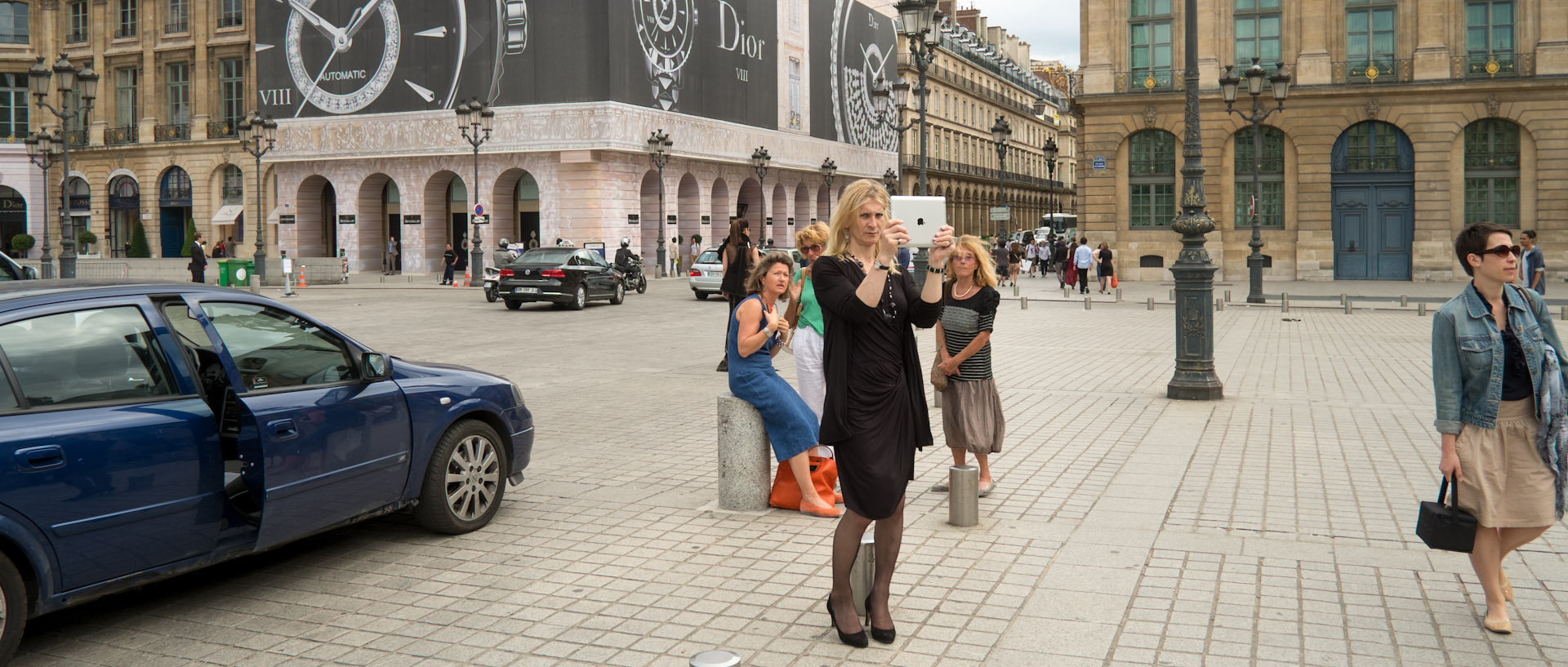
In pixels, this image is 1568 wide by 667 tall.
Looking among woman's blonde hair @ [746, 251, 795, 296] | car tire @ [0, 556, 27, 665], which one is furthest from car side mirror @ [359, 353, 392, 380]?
woman's blonde hair @ [746, 251, 795, 296]

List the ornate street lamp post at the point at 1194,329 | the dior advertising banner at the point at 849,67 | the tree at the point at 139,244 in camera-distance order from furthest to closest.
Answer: the dior advertising banner at the point at 849,67 < the tree at the point at 139,244 < the ornate street lamp post at the point at 1194,329

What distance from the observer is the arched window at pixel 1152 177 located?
1610 inches

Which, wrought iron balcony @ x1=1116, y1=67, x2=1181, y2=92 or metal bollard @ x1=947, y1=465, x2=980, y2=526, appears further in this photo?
wrought iron balcony @ x1=1116, y1=67, x2=1181, y2=92

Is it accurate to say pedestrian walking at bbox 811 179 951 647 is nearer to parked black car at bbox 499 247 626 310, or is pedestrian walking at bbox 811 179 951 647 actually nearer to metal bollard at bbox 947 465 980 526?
metal bollard at bbox 947 465 980 526

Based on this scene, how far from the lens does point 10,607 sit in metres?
4.26

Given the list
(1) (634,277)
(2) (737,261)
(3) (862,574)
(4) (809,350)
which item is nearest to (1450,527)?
(3) (862,574)

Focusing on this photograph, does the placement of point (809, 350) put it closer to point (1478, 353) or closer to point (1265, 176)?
point (1478, 353)

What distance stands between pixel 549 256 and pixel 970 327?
2211cm

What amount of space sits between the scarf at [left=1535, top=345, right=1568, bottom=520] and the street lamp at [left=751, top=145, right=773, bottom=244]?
49196 millimetres

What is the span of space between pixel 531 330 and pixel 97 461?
17.2m

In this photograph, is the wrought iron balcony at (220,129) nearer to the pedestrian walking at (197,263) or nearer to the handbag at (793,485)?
the pedestrian walking at (197,263)

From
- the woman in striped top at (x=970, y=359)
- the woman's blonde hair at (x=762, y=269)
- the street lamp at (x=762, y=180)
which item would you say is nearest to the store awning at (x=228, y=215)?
the street lamp at (x=762, y=180)

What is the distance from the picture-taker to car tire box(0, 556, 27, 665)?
4238mm

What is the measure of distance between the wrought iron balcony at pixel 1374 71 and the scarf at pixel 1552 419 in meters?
38.3
